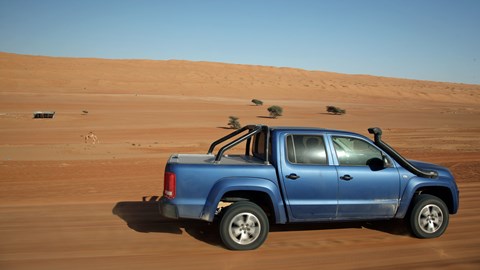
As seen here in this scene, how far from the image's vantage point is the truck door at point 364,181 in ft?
20.7

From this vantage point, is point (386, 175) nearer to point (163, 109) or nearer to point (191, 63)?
point (163, 109)

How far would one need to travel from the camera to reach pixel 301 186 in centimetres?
614

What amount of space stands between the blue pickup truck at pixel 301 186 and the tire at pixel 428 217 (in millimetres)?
15

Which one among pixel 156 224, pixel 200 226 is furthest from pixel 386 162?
pixel 156 224

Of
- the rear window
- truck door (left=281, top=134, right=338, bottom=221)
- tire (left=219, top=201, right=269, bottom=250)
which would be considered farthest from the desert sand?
the rear window

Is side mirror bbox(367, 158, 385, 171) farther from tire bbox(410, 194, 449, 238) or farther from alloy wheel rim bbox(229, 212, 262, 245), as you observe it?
alloy wheel rim bbox(229, 212, 262, 245)

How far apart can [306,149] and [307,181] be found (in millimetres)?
482

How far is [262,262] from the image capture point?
563 cm

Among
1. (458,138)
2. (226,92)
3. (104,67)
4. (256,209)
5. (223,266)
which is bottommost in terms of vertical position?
(223,266)

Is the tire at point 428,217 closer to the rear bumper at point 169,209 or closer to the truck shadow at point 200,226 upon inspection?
the truck shadow at point 200,226

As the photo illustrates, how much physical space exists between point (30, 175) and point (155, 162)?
4.08 meters

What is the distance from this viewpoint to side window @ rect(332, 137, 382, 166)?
6.46 meters

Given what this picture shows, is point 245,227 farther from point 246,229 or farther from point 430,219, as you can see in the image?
point 430,219

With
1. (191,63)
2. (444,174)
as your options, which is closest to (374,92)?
(191,63)
